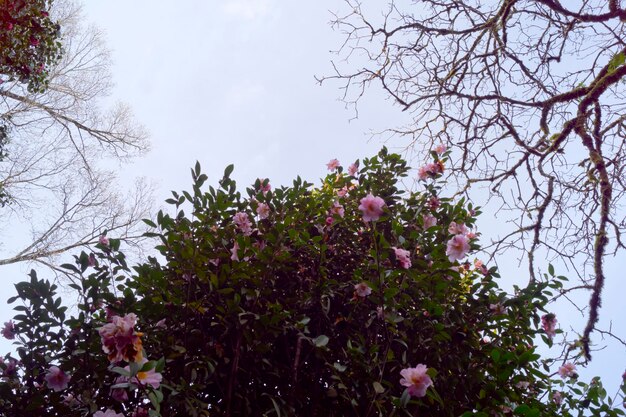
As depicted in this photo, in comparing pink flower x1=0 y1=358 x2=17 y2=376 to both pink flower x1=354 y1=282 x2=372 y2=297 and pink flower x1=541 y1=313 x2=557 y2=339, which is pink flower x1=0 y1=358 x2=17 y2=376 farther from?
pink flower x1=541 y1=313 x2=557 y2=339

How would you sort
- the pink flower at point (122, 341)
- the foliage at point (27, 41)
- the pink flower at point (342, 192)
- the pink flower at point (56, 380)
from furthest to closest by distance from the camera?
the foliage at point (27, 41) < the pink flower at point (342, 192) < the pink flower at point (56, 380) < the pink flower at point (122, 341)

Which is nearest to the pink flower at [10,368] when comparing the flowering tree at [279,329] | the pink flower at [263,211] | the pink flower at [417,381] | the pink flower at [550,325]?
the flowering tree at [279,329]

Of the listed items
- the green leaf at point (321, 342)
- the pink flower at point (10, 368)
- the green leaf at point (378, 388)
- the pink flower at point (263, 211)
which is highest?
the pink flower at point (263, 211)

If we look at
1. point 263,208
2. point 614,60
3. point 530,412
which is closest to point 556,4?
point 614,60

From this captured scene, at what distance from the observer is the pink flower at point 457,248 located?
69.8 inches

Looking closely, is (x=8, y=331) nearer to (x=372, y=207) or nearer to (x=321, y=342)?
(x=321, y=342)

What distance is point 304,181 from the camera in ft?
7.23

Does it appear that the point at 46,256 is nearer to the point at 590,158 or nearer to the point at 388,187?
the point at 388,187

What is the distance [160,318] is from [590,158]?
117 inches

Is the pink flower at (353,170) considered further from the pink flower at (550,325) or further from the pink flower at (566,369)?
the pink flower at (566,369)

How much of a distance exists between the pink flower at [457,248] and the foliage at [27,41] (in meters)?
→ 4.88

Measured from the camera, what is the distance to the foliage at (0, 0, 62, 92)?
4.83 meters

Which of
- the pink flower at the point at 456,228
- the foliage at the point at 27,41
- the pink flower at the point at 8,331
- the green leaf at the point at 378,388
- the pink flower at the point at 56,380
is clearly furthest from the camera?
the foliage at the point at 27,41

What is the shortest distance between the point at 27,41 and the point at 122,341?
5.38m
